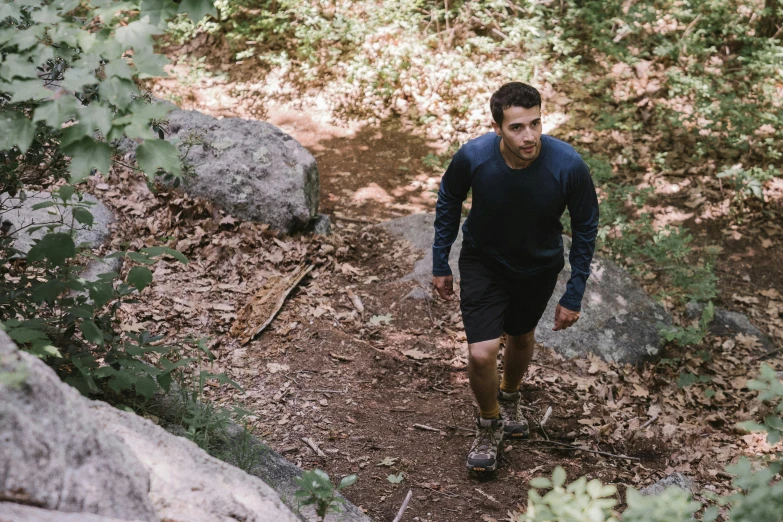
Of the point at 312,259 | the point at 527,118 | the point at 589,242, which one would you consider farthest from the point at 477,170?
the point at 312,259

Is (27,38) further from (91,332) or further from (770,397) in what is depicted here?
(770,397)

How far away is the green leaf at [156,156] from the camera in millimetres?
1925

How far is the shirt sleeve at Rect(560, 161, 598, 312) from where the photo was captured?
3.59m

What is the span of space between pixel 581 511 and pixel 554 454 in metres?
2.75

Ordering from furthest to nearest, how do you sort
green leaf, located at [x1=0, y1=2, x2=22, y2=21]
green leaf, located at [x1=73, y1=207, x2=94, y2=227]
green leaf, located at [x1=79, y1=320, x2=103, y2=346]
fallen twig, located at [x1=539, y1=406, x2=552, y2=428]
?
fallen twig, located at [x1=539, y1=406, x2=552, y2=428] → green leaf, located at [x1=73, y1=207, x2=94, y2=227] → green leaf, located at [x1=79, y1=320, x2=103, y2=346] → green leaf, located at [x1=0, y1=2, x2=22, y2=21]

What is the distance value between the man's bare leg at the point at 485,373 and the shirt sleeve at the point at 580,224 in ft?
1.89

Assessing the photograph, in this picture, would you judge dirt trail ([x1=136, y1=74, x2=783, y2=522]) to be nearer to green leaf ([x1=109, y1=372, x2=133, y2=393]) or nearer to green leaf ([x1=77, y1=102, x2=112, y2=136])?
green leaf ([x1=109, y1=372, x2=133, y2=393])

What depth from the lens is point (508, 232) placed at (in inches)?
147

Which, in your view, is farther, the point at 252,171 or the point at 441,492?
the point at 252,171

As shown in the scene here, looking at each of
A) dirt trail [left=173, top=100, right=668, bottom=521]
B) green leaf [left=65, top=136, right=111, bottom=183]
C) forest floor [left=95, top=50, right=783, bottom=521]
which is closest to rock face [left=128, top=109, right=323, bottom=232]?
forest floor [left=95, top=50, right=783, bottom=521]

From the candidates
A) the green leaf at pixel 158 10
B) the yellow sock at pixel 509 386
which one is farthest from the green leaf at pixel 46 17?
the yellow sock at pixel 509 386

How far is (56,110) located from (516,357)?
3.27 metres

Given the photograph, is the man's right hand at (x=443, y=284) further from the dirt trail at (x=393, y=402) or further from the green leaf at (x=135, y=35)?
the green leaf at (x=135, y=35)

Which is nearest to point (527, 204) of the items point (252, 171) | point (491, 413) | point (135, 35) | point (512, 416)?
point (491, 413)
